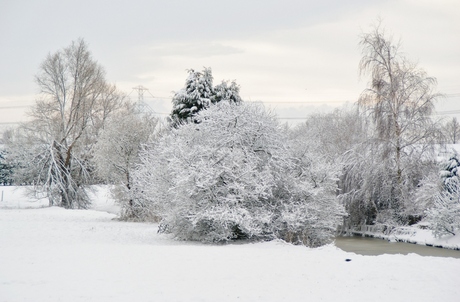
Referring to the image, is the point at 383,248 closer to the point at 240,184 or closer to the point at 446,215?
the point at 446,215

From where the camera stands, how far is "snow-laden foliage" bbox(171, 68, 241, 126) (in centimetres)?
3142

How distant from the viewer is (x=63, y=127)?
37.6 metres

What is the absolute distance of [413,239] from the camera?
26438mm

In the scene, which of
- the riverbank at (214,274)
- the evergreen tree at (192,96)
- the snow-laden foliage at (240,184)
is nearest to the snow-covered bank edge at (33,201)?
the evergreen tree at (192,96)

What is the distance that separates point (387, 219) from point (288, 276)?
19.3 metres

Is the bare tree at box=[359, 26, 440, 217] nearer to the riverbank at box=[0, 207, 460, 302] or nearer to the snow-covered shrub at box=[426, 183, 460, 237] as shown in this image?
the snow-covered shrub at box=[426, 183, 460, 237]

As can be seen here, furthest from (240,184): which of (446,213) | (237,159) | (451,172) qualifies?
(451,172)

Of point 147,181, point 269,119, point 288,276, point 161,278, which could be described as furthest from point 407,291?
point 147,181

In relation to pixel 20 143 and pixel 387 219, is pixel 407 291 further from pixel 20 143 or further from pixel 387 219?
pixel 20 143

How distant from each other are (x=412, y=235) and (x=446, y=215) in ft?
11.3

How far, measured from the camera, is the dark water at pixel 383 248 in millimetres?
22172

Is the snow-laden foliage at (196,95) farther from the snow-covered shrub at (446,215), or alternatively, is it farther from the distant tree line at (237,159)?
the snow-covered shrub at (446,215)

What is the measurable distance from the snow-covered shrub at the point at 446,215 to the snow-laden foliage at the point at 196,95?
1346cm

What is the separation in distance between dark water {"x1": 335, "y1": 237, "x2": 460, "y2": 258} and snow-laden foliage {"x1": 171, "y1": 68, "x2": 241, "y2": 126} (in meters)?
11.3
